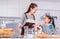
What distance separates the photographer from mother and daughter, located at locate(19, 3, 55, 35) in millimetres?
1244

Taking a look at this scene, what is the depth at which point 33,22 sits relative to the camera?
1.26 metres

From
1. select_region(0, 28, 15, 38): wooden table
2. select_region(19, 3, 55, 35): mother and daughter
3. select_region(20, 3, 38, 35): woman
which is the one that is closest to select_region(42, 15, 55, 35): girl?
select_region(19, 3, 55, 35): mother and daughter

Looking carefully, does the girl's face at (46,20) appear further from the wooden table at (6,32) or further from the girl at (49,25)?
the wooden table at (6,32)

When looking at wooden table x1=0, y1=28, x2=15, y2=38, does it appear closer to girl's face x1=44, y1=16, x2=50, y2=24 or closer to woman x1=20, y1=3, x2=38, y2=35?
woman x1=20, y1=3, x2=38, y2=35

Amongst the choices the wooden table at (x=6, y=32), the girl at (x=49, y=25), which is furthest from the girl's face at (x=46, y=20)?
the wooden table at (x=6, y=32)

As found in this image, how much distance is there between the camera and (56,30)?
1.28 metres

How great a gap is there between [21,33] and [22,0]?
1.01ft

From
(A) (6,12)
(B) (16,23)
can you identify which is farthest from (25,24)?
(A) (6,12)

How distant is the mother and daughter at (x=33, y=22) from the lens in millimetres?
1244

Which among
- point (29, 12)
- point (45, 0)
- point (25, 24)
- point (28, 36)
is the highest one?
point (45, 0)

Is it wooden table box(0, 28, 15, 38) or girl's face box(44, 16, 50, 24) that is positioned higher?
girl's face box(44, 16, 50, 24)

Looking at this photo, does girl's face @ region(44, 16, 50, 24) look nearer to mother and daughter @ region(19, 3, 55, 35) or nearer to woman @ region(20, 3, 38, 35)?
mother and daughter @ region(19, 3, 55, 35)

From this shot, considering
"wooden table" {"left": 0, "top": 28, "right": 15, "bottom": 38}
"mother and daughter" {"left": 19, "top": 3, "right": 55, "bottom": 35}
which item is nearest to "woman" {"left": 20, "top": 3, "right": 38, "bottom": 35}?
"mother and daughter" {"left": 19, "top": 3, "right": 55, "bottom": 35}

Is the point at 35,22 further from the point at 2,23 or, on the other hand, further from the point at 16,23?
the point at 2,23
